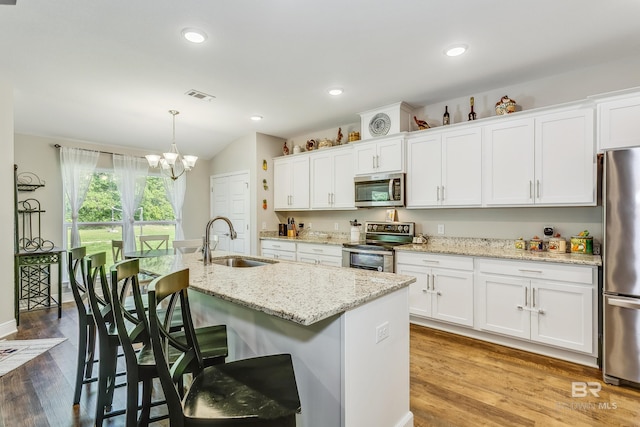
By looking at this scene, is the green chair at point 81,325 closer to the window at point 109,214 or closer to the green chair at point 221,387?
the green chair at point 221,387

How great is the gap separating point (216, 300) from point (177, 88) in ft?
8.37

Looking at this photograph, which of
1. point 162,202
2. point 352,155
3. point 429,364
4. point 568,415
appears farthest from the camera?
point 162,202

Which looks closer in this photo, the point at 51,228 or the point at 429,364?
the point at 429,364

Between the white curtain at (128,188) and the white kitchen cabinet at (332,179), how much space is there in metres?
2.98

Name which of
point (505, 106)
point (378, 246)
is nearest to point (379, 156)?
point (378, 246)

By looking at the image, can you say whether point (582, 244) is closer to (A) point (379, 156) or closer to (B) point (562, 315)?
(B) point (562, 315)

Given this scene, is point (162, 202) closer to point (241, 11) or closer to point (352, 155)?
point (352, 155)


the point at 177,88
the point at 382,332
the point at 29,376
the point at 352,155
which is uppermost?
the point at 177,88

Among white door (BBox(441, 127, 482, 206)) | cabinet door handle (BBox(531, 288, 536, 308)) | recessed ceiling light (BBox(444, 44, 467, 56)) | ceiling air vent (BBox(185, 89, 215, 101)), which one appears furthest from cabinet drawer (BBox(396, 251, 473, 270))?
ceiling air vent (BBox(185, 89, 215, 101))

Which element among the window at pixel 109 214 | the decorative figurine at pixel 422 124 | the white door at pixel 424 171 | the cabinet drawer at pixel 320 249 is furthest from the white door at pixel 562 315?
the window at pixel 109 214

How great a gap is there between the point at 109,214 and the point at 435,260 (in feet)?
16.5

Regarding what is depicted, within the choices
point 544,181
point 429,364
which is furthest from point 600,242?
point 429,364

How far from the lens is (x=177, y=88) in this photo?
346 cm

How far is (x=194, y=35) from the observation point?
96.1 inches
